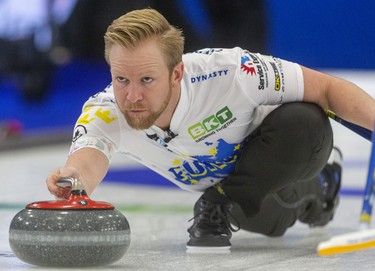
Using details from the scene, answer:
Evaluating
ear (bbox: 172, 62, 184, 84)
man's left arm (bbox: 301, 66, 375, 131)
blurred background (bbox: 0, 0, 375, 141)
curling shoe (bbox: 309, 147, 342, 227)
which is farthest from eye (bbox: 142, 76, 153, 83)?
blurred background (bbox: 0, 0, 375, 141)

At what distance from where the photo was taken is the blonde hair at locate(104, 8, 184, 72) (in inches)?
98.6

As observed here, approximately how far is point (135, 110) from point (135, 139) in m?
0.27

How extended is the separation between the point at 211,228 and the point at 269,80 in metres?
0.48

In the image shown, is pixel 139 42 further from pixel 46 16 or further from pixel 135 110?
pixel 46 16

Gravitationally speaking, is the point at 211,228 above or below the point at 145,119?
below

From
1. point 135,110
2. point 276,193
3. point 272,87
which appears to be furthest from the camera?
point 276,193

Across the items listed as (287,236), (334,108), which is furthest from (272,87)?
(287,236)

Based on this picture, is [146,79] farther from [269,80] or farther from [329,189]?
[329,189]

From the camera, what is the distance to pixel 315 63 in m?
6.62

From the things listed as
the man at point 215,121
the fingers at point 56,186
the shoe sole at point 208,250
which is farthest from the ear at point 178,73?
the shoe sole at point 208,250

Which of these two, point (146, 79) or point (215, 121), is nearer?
point (146, 79)

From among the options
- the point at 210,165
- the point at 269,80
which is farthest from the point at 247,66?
the point at 210,165

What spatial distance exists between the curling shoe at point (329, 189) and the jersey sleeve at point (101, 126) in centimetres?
91

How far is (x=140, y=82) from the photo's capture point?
249 centimetres
